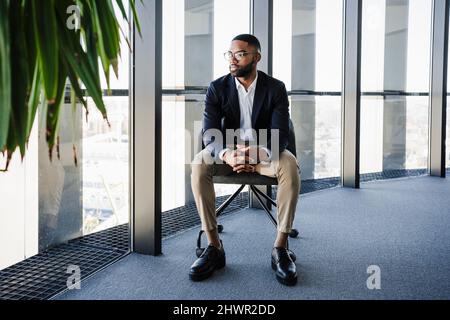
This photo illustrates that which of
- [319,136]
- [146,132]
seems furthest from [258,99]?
[319,136]


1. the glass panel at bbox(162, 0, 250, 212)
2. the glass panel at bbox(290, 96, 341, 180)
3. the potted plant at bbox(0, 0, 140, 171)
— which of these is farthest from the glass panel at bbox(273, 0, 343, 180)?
the potted plant at bbox(0, 0, 140, 171)

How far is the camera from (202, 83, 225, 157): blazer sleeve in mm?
2387

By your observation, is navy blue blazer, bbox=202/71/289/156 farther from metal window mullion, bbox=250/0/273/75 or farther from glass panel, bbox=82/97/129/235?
metal window mullion, bbox=250/0/273/75

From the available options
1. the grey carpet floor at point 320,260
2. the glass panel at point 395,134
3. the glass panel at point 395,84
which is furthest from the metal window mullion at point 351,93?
the grey carpet floor at point 320,260

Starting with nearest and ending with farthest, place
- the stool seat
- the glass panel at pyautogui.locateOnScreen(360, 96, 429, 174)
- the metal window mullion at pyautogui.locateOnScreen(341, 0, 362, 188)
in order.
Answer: the stool seat, the metal window mullion at pyautogui.locateOnScreen(341, 0, 362, 188), the glass panel at pyautogui.locateOnScreen(360, 96, 429, 174)

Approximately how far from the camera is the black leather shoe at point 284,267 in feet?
6.73

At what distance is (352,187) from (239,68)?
2.64m

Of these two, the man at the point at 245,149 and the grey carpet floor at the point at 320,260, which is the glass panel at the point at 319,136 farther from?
the man at the point at 245,149

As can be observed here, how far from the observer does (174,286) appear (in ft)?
6.66

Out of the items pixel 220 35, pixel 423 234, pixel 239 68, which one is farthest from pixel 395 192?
pixel 239 68

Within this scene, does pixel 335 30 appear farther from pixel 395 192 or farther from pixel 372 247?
pixel 372 247

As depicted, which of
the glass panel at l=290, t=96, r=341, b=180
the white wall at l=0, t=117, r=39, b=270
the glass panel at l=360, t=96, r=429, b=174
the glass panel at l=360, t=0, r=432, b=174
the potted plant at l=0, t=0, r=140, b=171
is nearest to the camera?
the potted plant at l=0, t=0, r=140, b=171

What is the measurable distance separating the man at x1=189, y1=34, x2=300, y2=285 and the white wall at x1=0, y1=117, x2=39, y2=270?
83 centimetres

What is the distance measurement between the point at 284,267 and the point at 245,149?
2.08ft
